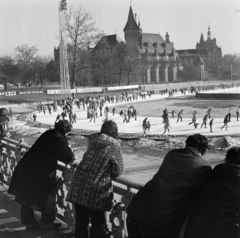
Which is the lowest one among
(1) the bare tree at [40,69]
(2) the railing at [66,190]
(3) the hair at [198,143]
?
(2) the railing at [66,190]

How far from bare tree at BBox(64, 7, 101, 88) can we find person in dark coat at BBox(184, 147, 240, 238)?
1064 inches

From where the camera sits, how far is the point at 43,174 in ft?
12.0

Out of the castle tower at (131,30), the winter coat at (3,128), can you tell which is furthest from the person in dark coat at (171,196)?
the castle tower at (131,30)

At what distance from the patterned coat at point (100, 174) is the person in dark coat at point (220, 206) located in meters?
0.85

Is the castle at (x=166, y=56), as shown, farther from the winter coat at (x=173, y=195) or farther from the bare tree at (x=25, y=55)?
the winter coat at (x=173, y=195)

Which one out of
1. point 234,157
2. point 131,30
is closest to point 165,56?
point 131,30

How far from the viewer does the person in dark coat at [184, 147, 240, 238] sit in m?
2.23

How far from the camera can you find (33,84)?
65.7m

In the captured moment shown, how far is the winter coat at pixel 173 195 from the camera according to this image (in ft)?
7.72

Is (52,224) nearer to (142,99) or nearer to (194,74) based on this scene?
(142,99)

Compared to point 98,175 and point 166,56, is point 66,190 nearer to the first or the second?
point 98,175

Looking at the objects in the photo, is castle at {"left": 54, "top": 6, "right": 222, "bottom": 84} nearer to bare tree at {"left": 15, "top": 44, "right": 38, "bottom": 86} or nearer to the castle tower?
the castle tower

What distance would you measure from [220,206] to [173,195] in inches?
11.0

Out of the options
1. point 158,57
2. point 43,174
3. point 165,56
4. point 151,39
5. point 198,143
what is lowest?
point 43,174
